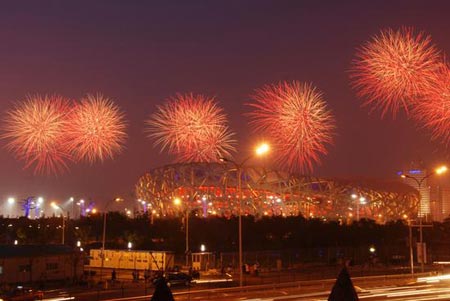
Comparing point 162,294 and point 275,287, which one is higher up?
point 162,294

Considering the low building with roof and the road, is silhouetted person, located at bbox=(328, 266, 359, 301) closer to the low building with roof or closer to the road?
the road

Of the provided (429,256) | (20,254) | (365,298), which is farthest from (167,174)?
(365,298)

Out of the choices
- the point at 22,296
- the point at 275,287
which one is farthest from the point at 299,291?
the point at 22,296

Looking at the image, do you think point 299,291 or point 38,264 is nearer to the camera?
point 299,291

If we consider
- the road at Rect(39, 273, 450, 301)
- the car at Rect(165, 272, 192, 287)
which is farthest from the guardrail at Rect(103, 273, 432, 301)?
the car at Rect(165, 272, 192, 287)

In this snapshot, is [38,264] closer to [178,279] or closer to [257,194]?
[178,279]

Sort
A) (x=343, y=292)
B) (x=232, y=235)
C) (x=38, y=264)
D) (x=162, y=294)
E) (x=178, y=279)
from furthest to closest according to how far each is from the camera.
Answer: (x=232, y=235), (x=38, y=264), (x=178, y=279), (x=343, y=292), (x=162, y=294)

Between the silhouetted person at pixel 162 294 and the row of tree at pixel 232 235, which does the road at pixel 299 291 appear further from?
the row of tree at pixel 232 235

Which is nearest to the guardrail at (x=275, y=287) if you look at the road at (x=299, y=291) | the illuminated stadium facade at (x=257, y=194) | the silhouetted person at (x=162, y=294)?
the road at (x=299, y=291)
